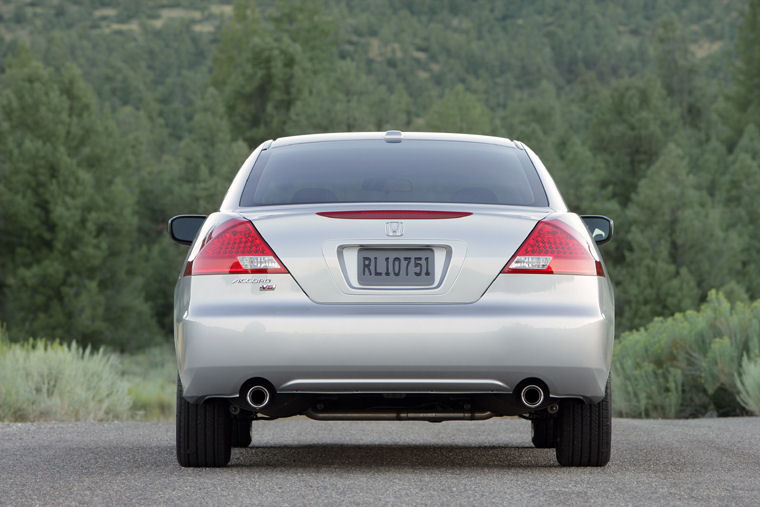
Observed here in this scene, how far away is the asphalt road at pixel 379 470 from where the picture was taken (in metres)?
5.39

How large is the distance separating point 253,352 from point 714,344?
26.9 ft

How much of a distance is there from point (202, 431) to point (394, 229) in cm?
147

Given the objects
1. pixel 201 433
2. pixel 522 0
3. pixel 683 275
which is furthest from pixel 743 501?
pixel 522 0

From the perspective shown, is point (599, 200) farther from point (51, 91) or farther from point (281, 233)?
point (281, 233)

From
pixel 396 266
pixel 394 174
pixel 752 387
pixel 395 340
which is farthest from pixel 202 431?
pixel 752 387

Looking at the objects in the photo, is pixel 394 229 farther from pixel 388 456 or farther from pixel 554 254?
pixel 388 456

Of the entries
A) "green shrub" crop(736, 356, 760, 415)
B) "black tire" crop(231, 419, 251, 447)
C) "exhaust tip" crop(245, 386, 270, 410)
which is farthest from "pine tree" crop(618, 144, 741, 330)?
"exhaust tip" crop(245, 386, 270, 410)

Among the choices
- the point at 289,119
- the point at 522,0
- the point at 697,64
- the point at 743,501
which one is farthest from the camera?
the point at 522,0

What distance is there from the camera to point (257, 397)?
598 cm

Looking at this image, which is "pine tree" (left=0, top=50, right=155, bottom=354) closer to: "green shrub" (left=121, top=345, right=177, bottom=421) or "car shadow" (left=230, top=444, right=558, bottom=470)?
"green shrub" (left=121, top=345, right=177, bottom=421)

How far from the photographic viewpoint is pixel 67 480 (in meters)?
6.02

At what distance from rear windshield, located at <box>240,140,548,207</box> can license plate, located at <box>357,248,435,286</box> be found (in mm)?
458

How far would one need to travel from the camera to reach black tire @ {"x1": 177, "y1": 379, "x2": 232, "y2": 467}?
635 cm

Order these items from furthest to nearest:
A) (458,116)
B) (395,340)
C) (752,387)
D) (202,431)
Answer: (458,116) < (752,387) < (202,431) < (395,340)
